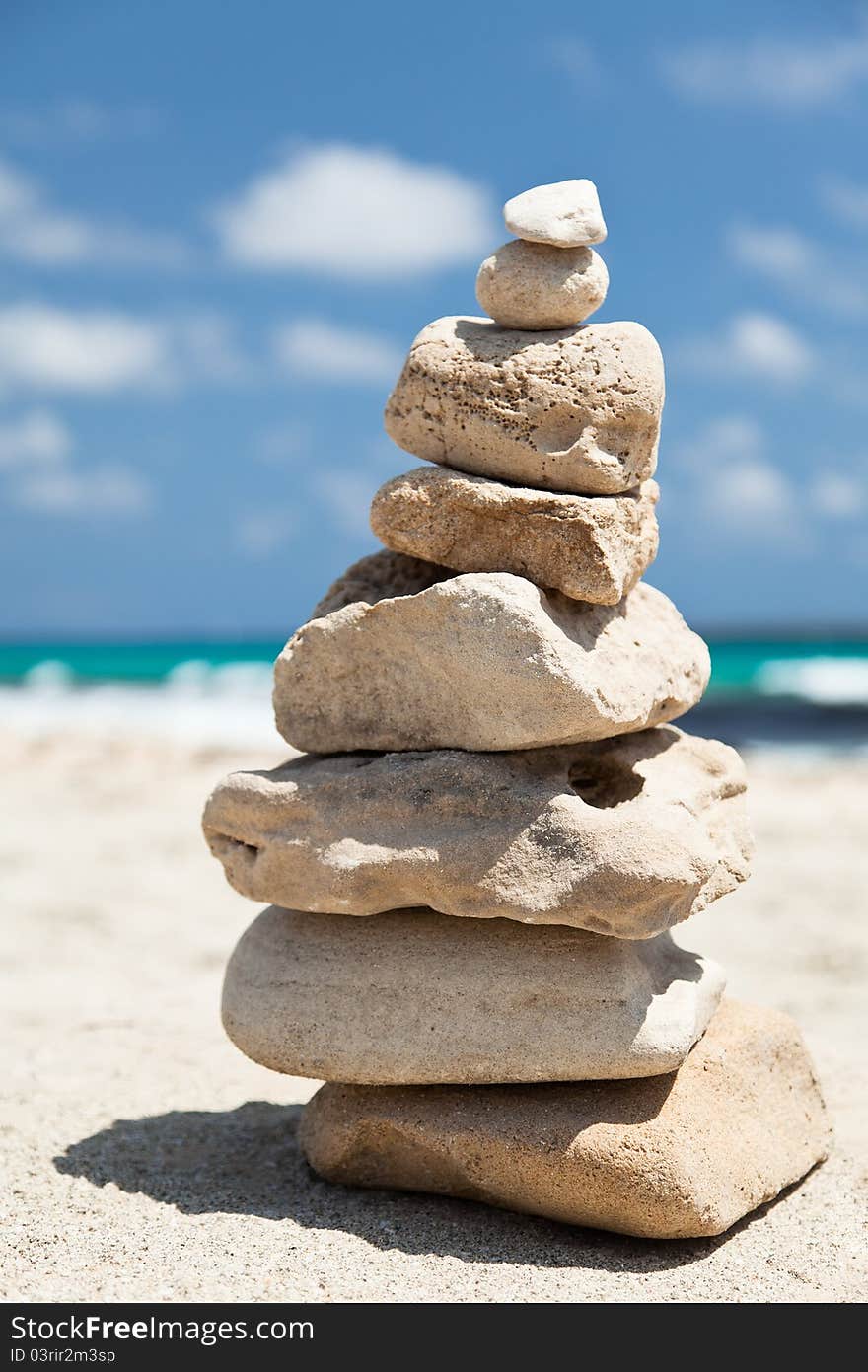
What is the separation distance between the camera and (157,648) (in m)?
60.9

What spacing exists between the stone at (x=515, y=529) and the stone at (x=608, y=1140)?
4.94 feet

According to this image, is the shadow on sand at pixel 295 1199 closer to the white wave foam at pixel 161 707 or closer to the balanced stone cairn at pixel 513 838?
the balanced stone cairn at pixel 513 838

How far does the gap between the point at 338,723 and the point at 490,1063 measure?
1146 mm

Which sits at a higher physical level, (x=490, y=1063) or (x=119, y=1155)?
(x=490, y=1063)

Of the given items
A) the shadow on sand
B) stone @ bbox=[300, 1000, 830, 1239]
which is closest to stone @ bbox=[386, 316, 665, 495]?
stone @ bbox=[300, 1000, 830, 1239]

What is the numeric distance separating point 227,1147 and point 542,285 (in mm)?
3110

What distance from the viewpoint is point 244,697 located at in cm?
3030

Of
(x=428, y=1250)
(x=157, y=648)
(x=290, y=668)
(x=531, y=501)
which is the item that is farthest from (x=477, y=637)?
(x=157, y=648)

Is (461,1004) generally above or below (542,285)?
below

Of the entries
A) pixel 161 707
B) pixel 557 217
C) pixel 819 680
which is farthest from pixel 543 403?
pixel 819 680

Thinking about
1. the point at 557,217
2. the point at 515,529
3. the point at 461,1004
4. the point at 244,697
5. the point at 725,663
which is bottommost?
the point at 725,663

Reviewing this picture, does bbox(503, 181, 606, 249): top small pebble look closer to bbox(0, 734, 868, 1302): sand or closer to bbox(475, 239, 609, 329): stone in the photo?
bbox(475, 239, 609, 329): stone

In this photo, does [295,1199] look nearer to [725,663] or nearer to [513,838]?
[513,838]
